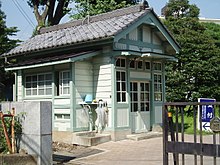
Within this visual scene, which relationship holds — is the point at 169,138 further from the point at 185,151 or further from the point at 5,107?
the point at 5,107

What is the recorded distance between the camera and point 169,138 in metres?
6.96

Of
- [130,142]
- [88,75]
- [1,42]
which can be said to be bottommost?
[130,142]

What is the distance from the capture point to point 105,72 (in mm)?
14367

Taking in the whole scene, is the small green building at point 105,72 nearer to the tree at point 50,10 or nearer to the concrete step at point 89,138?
the concrete step at point 89,138

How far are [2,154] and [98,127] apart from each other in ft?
18.3

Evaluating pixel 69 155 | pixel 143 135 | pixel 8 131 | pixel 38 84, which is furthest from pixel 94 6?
pixel 8 131

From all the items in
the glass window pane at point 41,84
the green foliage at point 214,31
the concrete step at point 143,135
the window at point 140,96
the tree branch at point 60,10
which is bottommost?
the concrete step at point 143,135

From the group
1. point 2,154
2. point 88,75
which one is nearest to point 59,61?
point 88,75

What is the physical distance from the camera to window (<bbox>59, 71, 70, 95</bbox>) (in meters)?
14.2

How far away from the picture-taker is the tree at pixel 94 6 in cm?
2539

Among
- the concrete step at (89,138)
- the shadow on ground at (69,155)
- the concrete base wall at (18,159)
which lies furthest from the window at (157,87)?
the concrete base wall at (18,159)

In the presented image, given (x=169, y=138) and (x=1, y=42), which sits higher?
(x=1, y=42)

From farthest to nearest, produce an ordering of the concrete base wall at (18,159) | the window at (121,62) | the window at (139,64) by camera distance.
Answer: the window at (139,64), the window at (121,62), the concrete base wall at (18,159)

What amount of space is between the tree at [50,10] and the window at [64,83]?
16050 millimetres
